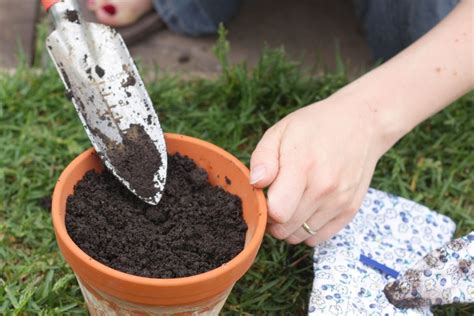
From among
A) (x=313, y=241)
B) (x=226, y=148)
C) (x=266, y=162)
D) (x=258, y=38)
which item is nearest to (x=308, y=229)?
(x=313, y=241)

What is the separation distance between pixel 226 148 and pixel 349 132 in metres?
0.53

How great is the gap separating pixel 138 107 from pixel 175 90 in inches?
23.2

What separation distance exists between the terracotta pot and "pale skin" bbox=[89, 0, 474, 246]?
0.06 meters

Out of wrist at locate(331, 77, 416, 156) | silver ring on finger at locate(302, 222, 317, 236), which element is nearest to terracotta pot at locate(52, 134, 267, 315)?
silver ring on finger at locate(302, 222, 317, 236)

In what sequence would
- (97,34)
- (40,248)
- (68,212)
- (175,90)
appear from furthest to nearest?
(175,90), (40,248), (97,34), (68,212)

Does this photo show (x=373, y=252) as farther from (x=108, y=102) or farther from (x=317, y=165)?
(x=108, y=102)

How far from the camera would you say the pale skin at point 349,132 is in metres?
1.21

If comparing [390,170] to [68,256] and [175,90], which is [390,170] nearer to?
[175,90]

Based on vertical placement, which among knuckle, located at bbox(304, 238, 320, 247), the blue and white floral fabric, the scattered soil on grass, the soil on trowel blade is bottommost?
the blue and white floral fabric

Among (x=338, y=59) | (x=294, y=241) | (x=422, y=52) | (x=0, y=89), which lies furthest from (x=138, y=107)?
(x=338, y=59)

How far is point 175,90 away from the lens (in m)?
1.91

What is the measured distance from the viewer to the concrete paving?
6.98 ft

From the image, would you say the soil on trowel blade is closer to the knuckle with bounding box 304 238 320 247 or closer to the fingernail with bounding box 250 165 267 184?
the fingernail with bounding box 250 165 267 184

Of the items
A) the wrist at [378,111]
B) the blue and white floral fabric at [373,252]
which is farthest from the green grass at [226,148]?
the wrist at [378,111]
